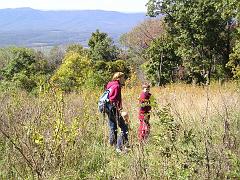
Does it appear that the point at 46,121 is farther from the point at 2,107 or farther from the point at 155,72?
the point at 155,72

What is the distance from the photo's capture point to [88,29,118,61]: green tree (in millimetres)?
45031

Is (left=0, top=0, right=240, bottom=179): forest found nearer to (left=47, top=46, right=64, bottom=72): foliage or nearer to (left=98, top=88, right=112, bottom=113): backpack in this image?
(left=98, top=88, right=112, bottom=113): backpack

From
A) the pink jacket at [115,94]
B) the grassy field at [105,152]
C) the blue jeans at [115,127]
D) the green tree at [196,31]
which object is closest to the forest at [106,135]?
the grassy field at [105,152]

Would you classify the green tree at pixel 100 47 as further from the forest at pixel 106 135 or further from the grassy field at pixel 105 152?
the grassy field at pixel 105 152

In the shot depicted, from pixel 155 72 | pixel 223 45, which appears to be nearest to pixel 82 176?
pixel 155 72

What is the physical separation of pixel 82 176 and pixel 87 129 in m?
1.80

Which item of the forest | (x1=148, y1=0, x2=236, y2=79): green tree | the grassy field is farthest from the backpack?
(x1=148, y1=0, x2=236, y2=79): green tree

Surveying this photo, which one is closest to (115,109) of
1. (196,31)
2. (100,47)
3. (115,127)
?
(115,127)

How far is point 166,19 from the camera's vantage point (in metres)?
34.2

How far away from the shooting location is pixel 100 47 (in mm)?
45000

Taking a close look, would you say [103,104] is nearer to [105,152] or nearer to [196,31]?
[105,152]

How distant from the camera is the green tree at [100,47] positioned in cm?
4503

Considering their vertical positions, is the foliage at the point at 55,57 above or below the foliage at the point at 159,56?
below

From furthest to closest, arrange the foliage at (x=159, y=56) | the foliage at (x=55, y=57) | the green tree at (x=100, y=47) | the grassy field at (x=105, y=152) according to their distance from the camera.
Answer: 1. the foliage at (x=55, y=57)
2. the green tree at (x=100, y=47)
3. the foliage at (x=159, y=56)
4. the grassy field at (x=105, y=152)
